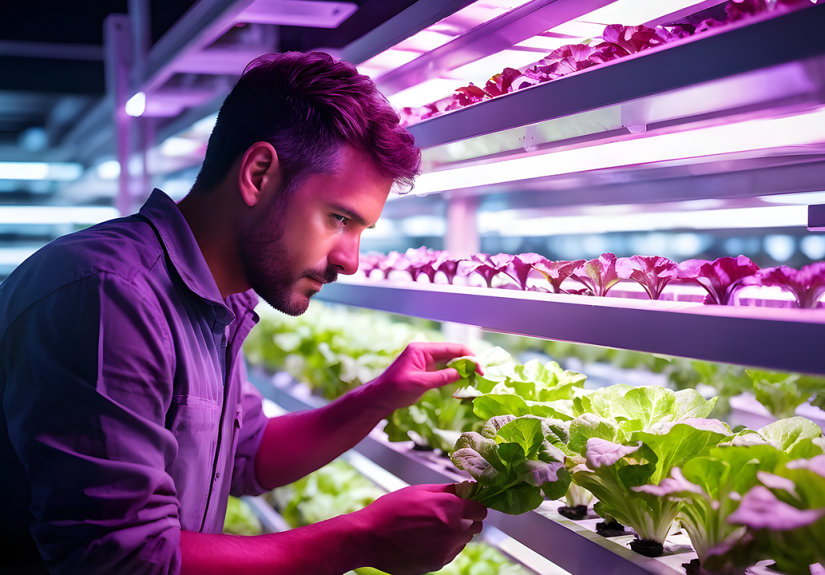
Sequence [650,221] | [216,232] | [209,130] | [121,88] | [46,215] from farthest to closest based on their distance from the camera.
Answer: [46,215]
[121,88]
[209,130]
[650,221]
[216,232]

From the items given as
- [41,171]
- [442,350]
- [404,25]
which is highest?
[41,171]

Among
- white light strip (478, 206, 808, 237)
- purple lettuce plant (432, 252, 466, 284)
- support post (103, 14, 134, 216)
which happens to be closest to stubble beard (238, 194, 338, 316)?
purple lettuce plant (432, 252, 466, 284)

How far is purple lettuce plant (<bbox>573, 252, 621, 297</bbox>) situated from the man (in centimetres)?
42

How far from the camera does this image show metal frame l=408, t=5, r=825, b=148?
0.64 metres

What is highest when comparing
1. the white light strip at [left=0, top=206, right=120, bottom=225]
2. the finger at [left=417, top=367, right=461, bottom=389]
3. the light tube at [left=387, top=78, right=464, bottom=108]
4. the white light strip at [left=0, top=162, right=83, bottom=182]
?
the white light strip at [left=0, top=162, right=83, bottom=182]

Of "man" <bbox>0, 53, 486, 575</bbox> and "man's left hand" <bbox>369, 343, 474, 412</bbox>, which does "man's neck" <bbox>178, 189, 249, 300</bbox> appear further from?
"man's left hand" <bbox>369, 343, 474, 412</bbox>

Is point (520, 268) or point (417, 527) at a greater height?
point (520, 268)

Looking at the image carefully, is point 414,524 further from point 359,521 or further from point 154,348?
point 154,348

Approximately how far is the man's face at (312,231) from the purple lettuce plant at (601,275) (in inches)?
17.1

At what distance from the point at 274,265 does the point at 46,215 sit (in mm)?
4704

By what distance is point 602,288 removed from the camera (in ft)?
3.56

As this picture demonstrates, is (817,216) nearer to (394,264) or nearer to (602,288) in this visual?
(602,288)

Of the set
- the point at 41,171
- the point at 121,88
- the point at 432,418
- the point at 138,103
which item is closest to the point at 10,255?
the point at 41,171

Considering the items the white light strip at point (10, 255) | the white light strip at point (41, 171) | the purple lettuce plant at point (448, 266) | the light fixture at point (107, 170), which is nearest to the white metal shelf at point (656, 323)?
the purple lettuce plant at point (448, 266)
